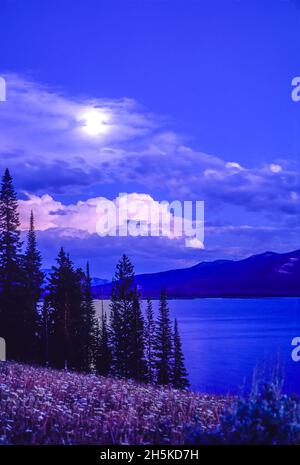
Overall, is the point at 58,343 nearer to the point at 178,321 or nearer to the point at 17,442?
the point at 178,321

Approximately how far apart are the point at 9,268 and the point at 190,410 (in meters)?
4.09

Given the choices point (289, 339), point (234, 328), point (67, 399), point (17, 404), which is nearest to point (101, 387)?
point (67, 399)

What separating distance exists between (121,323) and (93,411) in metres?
2.51

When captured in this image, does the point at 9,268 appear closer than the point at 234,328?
No

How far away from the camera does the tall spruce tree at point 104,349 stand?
9.71 meters

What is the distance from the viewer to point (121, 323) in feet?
32.2

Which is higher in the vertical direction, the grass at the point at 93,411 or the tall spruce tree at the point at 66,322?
the tall spruce tree at the point at 66,322

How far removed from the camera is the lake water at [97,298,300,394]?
8594 millimetres

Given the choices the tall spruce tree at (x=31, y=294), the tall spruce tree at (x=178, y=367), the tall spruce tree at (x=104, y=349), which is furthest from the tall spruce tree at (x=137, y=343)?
the tall spruce tree at (x=31, y=294)

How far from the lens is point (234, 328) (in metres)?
9.15

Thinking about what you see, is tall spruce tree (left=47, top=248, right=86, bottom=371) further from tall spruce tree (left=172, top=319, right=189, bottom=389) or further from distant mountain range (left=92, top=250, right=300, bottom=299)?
tall spruce tree (left=172, top=319, right=189, bottom=389)

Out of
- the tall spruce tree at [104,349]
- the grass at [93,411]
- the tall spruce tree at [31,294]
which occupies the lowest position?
the grass at [93,411]

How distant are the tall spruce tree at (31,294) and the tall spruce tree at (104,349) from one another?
1049mm

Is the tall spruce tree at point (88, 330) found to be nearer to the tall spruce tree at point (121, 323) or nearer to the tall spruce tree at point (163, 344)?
the tall spruce tree at point (121, 323)
